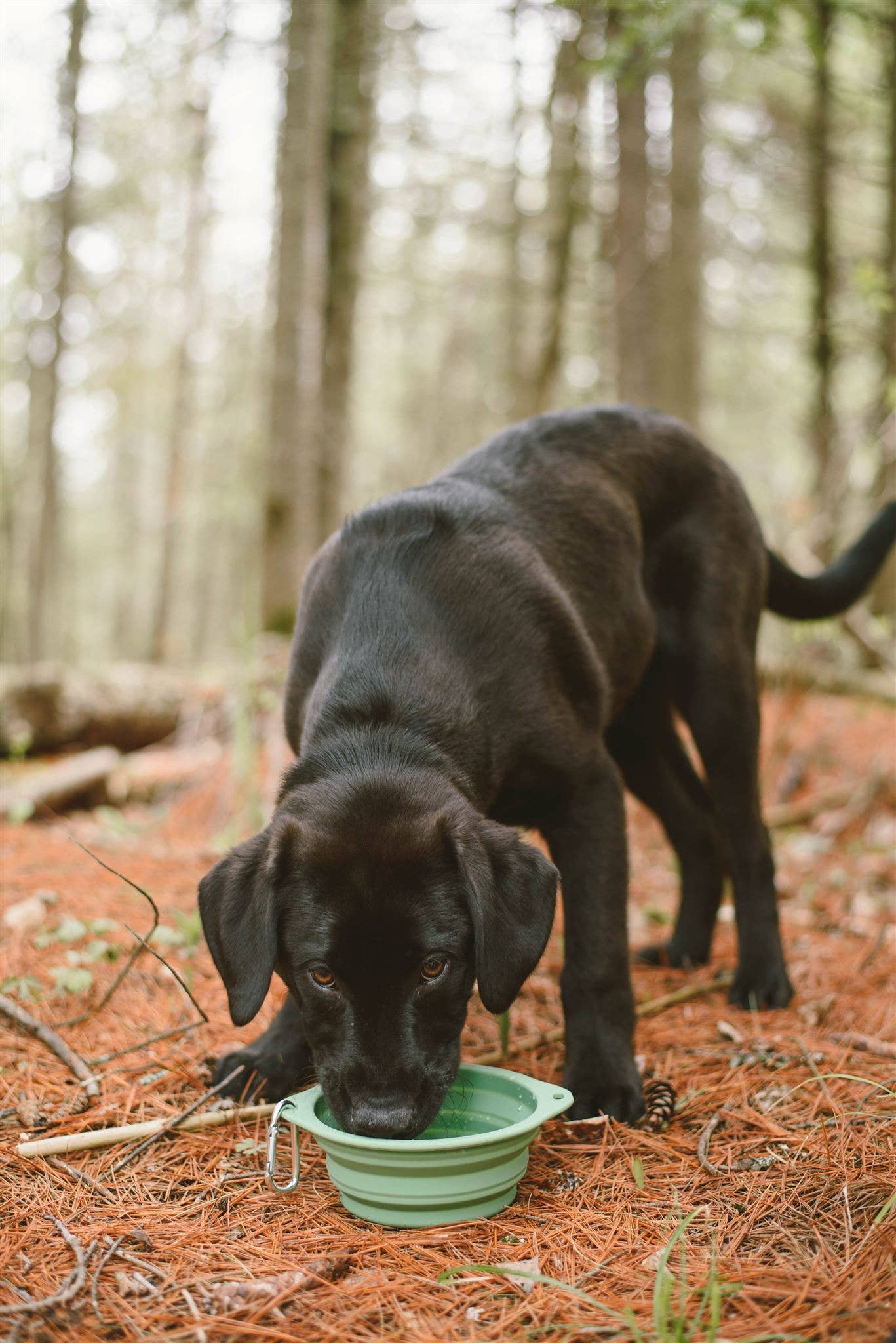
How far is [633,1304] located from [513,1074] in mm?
742

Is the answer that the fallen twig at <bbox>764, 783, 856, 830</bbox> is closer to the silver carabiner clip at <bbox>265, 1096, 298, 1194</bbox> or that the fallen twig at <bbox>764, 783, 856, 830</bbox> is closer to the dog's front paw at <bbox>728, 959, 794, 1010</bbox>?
the dog's front paw at <bbox>728, 959, 794, 1010</bbox>

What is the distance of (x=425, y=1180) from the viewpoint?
227cm

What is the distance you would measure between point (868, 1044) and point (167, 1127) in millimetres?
2073

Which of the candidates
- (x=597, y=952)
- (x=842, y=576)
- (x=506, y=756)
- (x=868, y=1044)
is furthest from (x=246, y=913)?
(x=842, y=576)

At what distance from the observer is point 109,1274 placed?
2.12 metres

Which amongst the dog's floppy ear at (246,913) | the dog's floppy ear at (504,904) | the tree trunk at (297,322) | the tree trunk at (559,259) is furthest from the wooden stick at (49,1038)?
the tree trunk at (559,259)

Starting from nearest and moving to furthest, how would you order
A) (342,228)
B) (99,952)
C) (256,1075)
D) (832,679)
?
(256,1075) < (99,952) < (832,679) < (342,228)

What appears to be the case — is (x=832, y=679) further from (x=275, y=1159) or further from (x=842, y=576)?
(x=275, y=1159)

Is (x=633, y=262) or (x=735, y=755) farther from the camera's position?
(x=633, y=262)

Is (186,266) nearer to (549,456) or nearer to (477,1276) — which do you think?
(549,456)

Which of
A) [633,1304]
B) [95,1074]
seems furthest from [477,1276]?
[95,1074]

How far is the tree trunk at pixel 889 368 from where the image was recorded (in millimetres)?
7570

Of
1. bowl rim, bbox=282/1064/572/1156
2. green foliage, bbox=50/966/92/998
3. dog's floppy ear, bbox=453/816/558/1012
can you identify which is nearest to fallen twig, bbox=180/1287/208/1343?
bowl rim, bbox=282/1064/572/1156

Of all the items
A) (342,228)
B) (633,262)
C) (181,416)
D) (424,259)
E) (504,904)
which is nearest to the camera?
(504,904)
